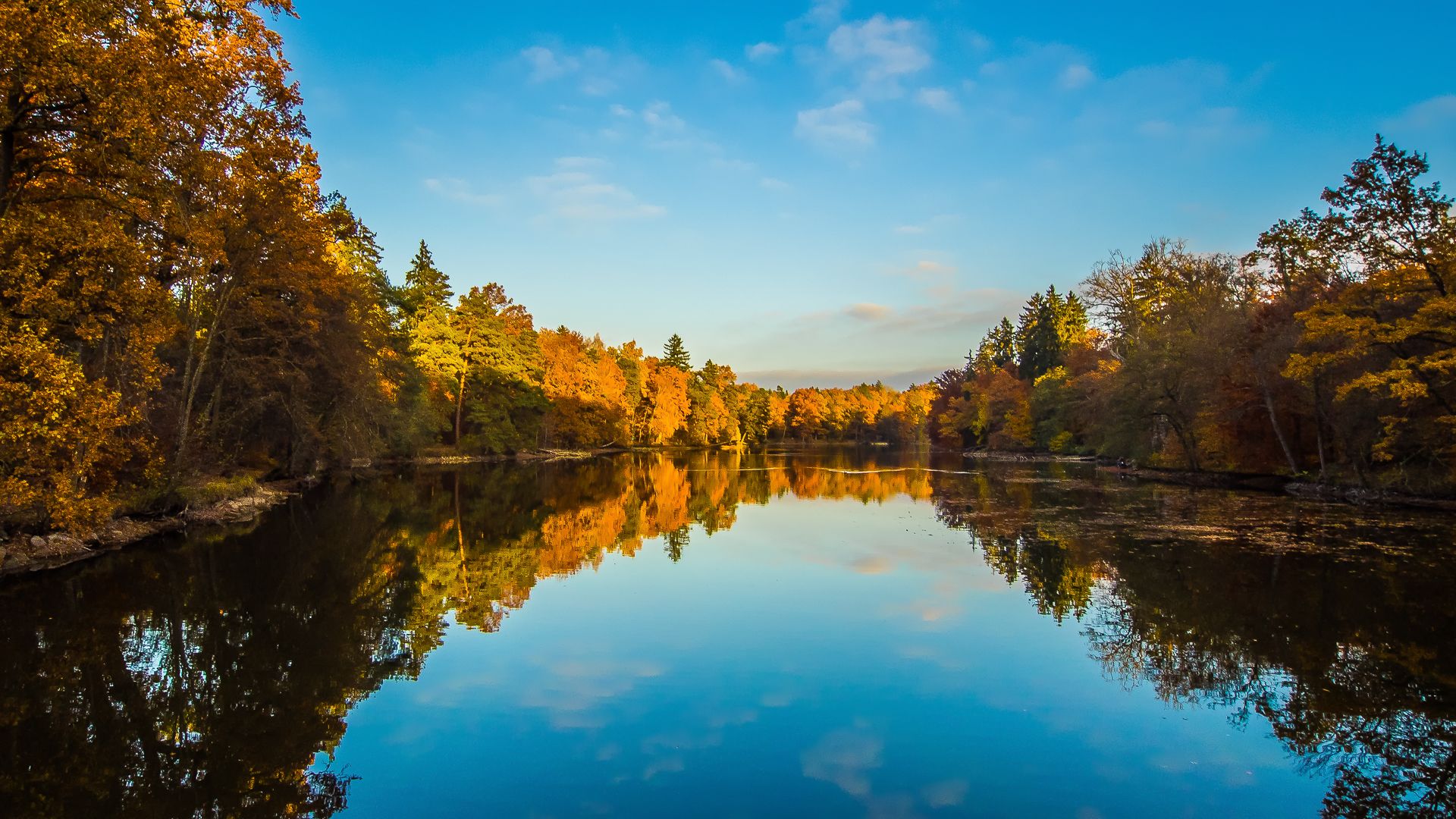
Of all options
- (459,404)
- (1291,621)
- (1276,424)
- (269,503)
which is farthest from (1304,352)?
(459,404)

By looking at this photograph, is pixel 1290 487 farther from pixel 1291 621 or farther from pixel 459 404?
pixel 459 404

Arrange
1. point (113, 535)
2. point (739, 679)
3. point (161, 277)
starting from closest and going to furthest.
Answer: point (739, 679) < point (113, 535) < point (161, 277)

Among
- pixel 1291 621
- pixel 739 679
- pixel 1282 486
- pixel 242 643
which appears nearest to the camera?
pixel 739 679

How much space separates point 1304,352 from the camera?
23.2m

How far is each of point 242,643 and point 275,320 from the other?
16.6 meters

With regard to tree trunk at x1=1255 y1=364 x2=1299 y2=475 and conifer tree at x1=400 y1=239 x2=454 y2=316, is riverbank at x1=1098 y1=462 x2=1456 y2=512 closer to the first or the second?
tree trunk at x1=1255 y1=364 x2=1299 y2=475

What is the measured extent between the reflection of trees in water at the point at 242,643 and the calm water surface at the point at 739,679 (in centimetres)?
4

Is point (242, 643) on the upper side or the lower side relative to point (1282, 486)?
upper

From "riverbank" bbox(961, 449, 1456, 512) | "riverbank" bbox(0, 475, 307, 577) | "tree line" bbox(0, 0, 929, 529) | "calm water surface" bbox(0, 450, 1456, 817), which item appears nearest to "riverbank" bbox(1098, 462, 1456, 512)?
"riverbank" bbox(961, 449, 1456, 512)

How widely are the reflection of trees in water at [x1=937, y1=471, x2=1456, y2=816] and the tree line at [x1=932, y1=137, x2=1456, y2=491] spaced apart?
13.9 feet

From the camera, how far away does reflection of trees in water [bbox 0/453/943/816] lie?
213 inches

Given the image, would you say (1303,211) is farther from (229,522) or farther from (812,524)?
(229,522)

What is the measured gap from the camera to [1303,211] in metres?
24.7

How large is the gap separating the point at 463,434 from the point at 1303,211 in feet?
152
